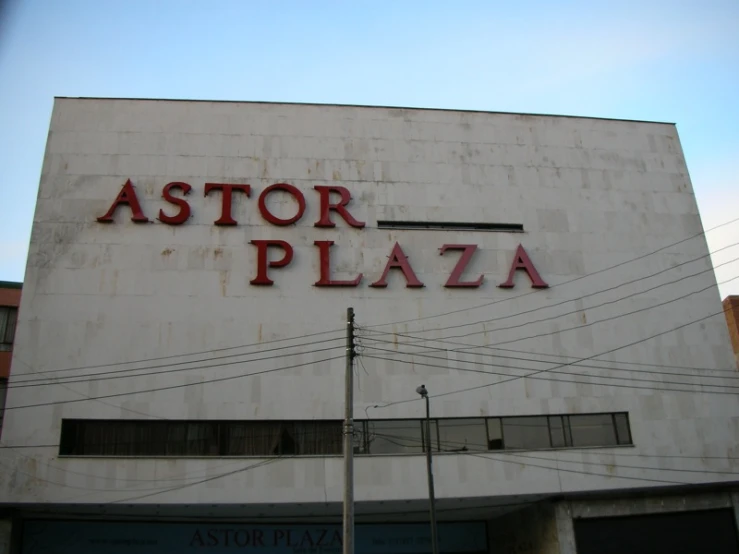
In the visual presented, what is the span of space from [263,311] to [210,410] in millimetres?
4458

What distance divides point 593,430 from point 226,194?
60.4ft

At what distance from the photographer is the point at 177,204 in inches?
1143

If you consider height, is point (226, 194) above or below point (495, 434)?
above

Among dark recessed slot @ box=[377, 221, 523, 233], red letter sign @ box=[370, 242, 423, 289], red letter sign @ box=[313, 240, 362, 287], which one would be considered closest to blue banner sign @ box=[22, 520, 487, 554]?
red letter sign @ box=[313, 240, 362, 287]

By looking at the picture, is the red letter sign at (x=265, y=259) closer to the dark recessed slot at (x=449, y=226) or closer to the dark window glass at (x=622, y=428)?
the dark recessed slot at (x=449, y=226)

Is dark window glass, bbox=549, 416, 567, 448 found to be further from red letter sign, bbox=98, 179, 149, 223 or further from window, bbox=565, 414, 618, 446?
red letter sign, bbox=98, 179, 149, 223

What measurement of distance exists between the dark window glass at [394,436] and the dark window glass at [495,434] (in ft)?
7.57

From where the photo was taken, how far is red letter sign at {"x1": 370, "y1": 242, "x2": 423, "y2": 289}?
2869 centimetres

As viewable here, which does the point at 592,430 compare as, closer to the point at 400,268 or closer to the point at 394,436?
the point at 394,436

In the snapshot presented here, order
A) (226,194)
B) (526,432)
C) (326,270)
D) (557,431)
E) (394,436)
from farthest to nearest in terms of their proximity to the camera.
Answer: (226,194)
(326,270)
(557,431)
(526,432)
(394,436)

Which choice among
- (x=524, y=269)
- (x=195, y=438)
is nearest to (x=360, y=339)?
(x=195, y=438)

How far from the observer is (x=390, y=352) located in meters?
27.7

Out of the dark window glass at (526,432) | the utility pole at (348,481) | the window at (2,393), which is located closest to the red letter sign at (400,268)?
the dark window glass at (526,432)

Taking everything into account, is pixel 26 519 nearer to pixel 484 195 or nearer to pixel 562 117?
pixel 484 195
